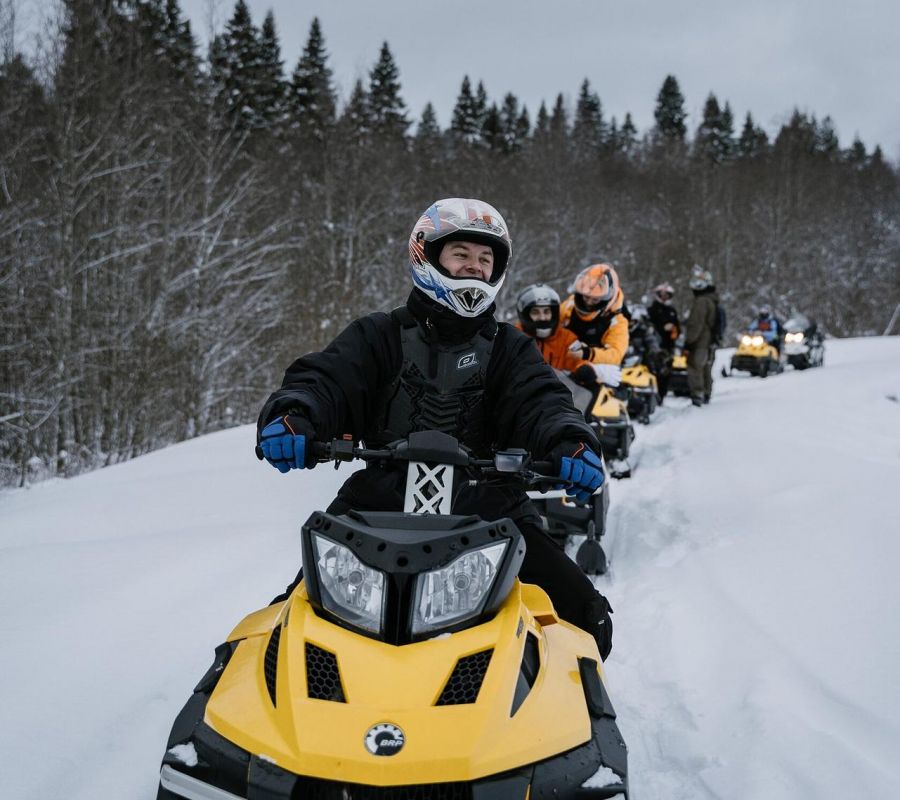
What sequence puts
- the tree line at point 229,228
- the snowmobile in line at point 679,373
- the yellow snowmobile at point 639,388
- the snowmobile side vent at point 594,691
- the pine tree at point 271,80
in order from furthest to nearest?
1. the pine tree at point 271,80
2. the snowmobile in line at point 679,373
3. the tree line at point 229,228
4. the yellow snowmobile at point 639,388
5. the snowmobile side vent at point 594,691

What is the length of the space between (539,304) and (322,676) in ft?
15.3

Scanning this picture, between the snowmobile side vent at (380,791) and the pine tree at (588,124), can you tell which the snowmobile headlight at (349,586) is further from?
the pine tree at (588,124)

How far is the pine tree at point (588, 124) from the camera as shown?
4454 cm

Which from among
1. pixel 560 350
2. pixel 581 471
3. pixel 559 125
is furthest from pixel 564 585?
pixel 559 125

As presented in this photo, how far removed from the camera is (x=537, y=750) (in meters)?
1.48

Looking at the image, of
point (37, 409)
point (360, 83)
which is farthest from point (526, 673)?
point (360, 83)

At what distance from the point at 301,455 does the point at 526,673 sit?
0.85m

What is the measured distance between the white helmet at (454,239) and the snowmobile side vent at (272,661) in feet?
4.30

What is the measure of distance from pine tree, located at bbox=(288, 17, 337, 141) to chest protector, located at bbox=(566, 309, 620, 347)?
58.4 feet

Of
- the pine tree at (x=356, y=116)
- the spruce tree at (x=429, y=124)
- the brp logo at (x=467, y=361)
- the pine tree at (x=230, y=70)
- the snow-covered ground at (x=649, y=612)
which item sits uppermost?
the spruce tree at (x=429, y=124)

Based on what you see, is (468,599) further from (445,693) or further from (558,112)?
(558,112)

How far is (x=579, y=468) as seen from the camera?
2051 millimetres

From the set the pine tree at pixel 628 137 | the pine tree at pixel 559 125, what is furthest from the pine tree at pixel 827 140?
the pine tree at pixel 559 125

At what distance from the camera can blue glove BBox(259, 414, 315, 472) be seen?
2.02 meters
